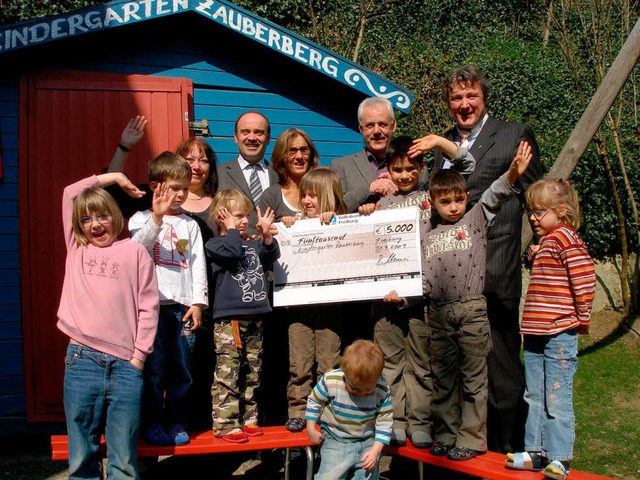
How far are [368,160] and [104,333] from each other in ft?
7.30

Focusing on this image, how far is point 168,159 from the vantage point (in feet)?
14.5

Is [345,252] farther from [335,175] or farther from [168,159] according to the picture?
[168,159]

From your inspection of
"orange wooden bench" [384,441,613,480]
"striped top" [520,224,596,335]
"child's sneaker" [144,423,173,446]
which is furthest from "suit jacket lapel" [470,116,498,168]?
"child's sneaker" [144,423,173,446]

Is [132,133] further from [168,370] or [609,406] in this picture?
[609,406]

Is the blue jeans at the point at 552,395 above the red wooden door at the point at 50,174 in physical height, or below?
below

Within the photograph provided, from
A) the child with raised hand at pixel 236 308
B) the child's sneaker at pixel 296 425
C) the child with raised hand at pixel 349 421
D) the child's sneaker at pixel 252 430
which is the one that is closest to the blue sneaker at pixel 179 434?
the child with raised hand at pixel 236 308

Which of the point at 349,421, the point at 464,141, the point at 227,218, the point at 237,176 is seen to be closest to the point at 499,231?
the point at 464,141

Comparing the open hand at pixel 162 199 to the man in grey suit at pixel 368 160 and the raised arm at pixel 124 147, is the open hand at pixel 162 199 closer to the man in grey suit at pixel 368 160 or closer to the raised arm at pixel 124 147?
the raised arm at pixel 124 147

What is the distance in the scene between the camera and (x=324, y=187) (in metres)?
4.72

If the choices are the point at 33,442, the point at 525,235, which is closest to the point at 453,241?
the point at 525,235

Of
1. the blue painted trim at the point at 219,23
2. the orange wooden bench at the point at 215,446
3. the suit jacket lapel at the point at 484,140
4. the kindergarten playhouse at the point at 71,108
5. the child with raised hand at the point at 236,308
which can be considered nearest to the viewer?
the orange wooden bench at the point at 215,446

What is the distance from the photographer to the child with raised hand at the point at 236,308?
453 centimetres

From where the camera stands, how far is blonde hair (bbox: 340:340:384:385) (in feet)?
13.0

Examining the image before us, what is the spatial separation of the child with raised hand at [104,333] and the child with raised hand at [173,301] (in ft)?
1.00
